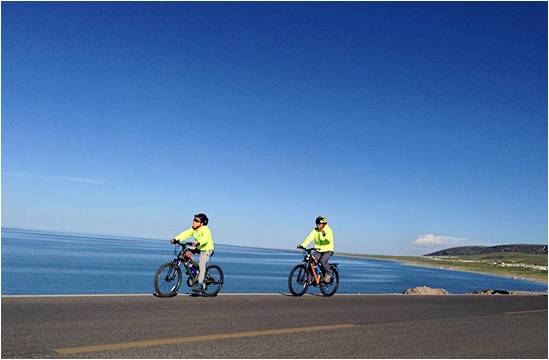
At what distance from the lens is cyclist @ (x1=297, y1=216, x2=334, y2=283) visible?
661 inches

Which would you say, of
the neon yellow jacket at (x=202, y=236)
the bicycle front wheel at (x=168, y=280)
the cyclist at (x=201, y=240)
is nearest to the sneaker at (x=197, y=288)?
the cyclist at (x=201, y=240)

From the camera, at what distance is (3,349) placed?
623 cm

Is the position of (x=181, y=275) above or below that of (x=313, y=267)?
below

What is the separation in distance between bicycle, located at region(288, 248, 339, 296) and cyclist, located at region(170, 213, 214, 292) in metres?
3.14

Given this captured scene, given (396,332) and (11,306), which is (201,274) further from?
(396,332)

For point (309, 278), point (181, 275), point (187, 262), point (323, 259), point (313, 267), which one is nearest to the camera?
point (181, 275)

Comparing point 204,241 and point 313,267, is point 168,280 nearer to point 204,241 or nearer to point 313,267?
point 204,241

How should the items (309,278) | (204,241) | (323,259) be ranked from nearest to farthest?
(204,241), (309,278), (323,259)

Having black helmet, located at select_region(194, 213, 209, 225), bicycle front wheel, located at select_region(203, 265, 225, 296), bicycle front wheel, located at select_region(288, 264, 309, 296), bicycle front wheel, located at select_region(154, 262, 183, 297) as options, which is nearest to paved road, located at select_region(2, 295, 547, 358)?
bicycle front wheel, located at select_region(154, 262, 183, 297)

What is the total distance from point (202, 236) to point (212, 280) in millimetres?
1286

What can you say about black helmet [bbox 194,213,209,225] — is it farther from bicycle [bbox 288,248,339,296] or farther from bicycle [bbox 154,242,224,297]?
bicycle [bbox 288,248,339,296]

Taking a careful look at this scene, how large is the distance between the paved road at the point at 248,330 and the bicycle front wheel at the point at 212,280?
1.48m

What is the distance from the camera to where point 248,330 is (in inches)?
336

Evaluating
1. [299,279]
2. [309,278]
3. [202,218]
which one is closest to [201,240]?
[202,218]
